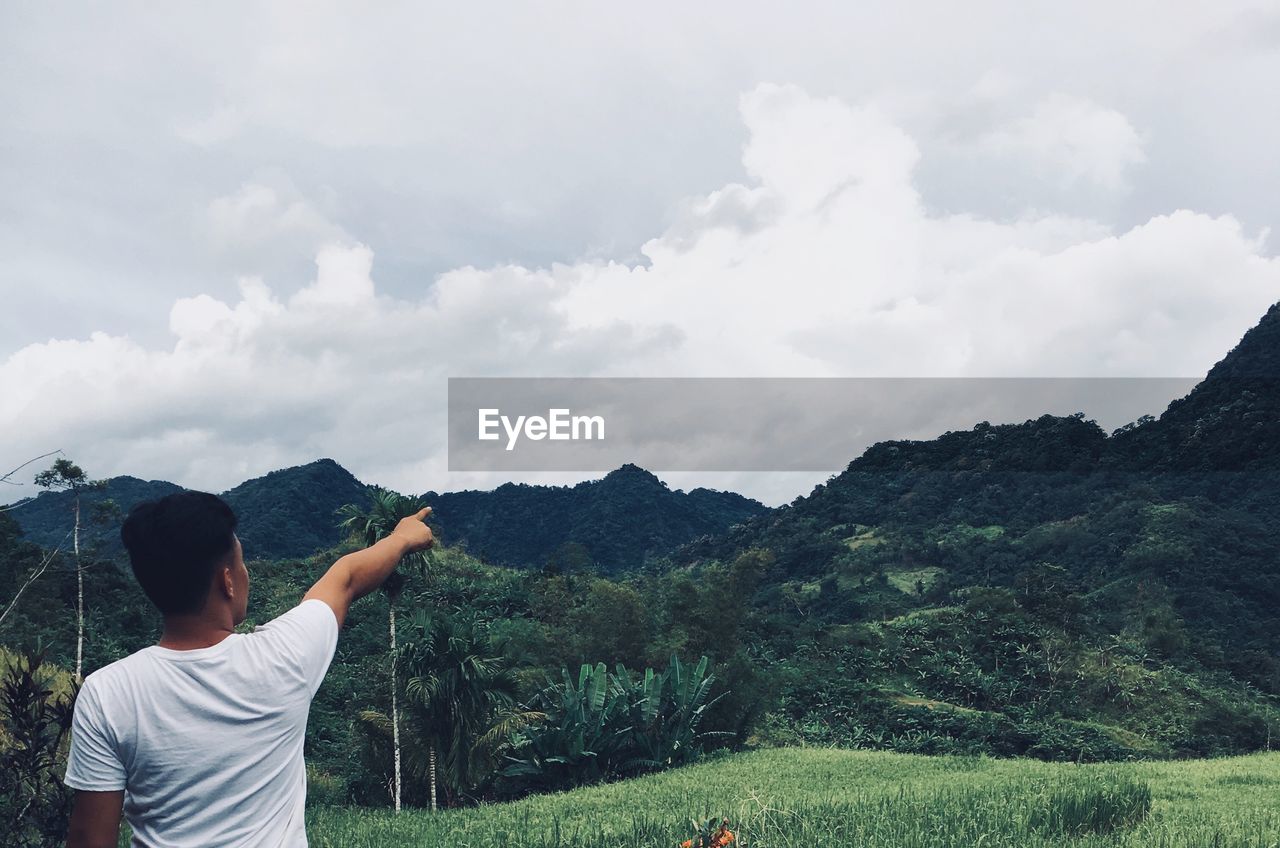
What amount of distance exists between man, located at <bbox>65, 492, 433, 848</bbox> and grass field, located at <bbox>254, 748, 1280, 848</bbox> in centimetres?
407

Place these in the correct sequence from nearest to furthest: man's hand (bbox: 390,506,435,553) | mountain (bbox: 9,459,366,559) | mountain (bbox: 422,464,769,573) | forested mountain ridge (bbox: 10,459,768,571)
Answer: man's hand (bbox: 390,506,435,553)
mountain (bbox: 9,459,366,559)
forested mountain ridge (bbox: 10,459,768,571)
mountain (bbox: 422,464,769,573)

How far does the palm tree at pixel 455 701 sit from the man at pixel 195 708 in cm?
1651

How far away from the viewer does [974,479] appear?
6681cm

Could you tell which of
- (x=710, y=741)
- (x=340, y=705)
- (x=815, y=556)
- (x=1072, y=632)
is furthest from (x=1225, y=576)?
(x=340, y=705)

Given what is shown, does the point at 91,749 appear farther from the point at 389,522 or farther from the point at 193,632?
the point at 389,522

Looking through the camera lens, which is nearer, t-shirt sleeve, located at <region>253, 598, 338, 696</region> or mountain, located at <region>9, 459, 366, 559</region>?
t-shirt sleeve, located at <region>253, 598, 338, 696</region>

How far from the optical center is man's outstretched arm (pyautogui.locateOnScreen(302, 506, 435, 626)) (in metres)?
1.80

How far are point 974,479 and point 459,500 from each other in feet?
212

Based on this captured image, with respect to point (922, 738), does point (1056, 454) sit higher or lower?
higher

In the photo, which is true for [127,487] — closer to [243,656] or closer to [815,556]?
[815,556]

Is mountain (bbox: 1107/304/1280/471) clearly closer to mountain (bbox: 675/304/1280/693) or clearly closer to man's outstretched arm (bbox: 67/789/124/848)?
mountain (bbox: 675/304/1280/693)

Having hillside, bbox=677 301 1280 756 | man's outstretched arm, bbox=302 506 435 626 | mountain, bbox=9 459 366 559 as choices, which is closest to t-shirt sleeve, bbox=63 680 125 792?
man's outstretched arm, bbox=302 506 435 626

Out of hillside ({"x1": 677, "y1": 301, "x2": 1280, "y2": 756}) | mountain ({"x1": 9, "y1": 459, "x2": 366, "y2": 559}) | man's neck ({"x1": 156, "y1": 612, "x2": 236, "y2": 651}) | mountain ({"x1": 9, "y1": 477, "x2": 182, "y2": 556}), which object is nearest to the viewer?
man's neck ({"x1": 156, "y1": 612, "x2": 236, "y2": 651})

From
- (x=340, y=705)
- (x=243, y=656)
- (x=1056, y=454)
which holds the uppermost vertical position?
(x=1056, y=454)
